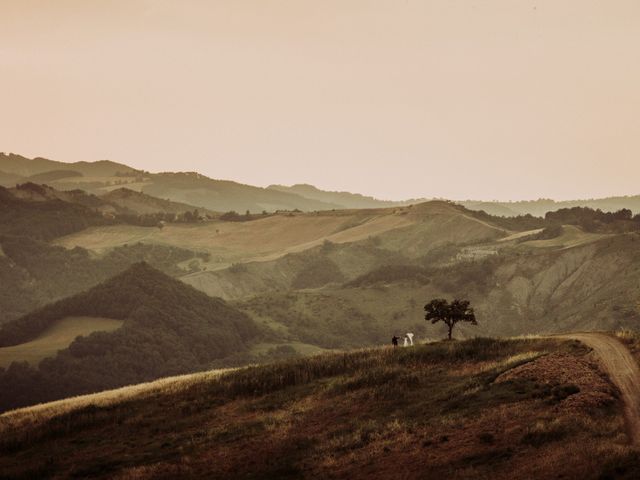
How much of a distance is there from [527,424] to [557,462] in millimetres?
4744

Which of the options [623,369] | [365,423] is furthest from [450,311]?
[365,423]

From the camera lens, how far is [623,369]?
36.4 metres

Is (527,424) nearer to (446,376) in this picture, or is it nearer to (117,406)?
(446,376)

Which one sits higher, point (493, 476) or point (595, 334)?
point (595, 334)

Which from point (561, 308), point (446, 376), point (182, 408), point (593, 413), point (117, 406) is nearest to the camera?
point (593, 413)

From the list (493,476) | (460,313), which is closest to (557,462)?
(493,476)

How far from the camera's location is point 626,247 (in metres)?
194

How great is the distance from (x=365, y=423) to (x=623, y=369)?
12866 mm

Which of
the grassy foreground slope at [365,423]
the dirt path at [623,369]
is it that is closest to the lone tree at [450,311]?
the grassy foreground slope at [365,423]

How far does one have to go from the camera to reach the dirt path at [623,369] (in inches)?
1185

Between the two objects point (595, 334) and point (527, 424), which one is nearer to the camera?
point (527, 424)

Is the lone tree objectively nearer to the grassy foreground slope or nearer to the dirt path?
the grassy foreground slope

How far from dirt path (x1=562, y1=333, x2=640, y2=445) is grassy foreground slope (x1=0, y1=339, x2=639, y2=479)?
551 millimetres

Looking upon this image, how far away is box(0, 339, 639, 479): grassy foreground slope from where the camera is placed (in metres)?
29.0
